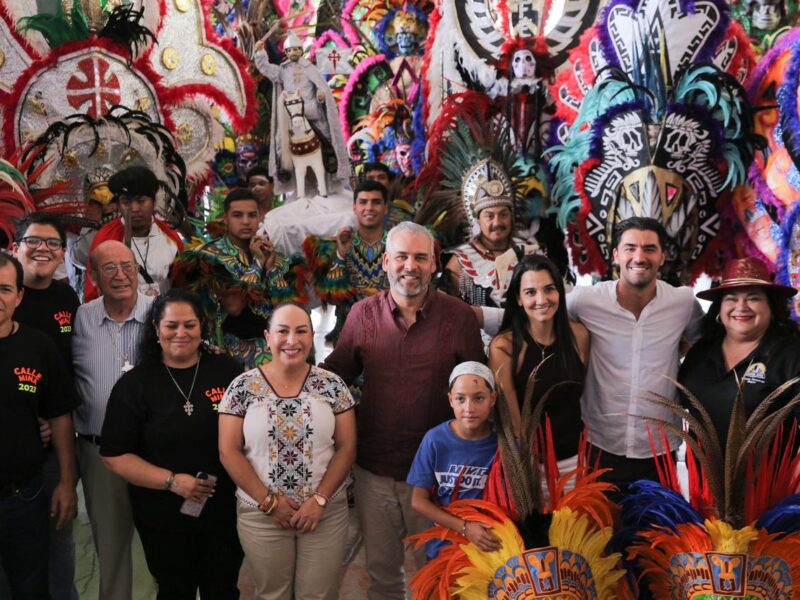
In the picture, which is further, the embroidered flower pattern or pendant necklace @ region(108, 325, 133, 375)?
pendant necklace @ region(108, 325, 133, 375)

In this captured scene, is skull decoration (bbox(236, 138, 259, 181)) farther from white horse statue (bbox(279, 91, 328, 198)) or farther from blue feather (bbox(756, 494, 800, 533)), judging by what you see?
blue feather (bbox(756, 494, 800, 533))

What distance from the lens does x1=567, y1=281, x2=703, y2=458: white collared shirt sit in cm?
282

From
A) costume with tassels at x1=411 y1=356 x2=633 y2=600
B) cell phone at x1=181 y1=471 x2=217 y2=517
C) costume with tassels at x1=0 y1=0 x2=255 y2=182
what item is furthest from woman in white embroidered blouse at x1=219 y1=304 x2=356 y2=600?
costume with tassels at x1=0 y1=0 x2=255 y2=182

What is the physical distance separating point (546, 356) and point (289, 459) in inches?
34.6

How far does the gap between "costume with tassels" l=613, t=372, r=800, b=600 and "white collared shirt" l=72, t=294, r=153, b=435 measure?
5.73 ft

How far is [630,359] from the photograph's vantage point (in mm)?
2838

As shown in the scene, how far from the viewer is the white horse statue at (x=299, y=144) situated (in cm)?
592

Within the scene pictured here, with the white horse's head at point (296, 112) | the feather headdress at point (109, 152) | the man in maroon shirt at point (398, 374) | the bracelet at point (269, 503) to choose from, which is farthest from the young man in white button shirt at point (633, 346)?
the white horse's head at point (296, 112)

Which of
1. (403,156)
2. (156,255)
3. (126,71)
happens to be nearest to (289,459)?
(156,255)

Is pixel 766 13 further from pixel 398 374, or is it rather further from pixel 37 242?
pixel 37 242

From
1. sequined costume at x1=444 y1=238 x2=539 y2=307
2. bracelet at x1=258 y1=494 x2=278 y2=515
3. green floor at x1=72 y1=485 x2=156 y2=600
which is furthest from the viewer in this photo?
sequined costume at x1=444 y1=238 x2=539 y2=307

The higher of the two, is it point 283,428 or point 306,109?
point 306,109

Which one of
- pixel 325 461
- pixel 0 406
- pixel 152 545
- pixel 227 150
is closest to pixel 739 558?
pixel 325 461

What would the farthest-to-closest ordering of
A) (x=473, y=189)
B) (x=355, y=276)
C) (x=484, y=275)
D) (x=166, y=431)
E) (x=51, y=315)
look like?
1. (x=473, y=189)
2. (x=355, y=276)
3. (x=484, y=275)
4. (x=51, y=315)
5. (x=166, y=431)
